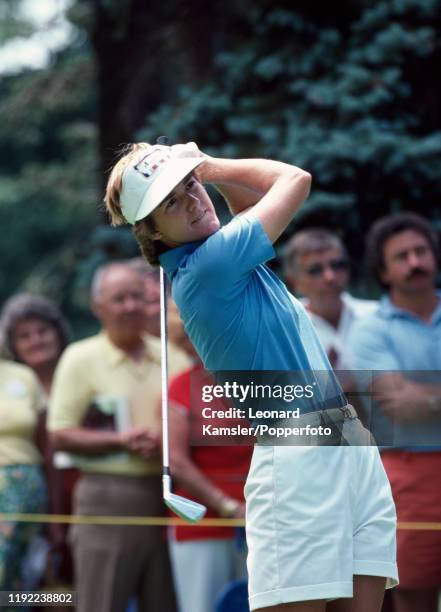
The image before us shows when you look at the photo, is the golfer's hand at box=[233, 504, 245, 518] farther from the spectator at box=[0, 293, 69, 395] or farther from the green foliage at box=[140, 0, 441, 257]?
the green foliage at box=[140, 0, 441, 257]

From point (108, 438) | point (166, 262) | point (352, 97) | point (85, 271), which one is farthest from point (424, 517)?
point (85, 271)

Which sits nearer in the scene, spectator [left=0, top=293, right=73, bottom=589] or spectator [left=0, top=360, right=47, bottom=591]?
spectator [left=0, top=360, right=47, bottom=591]

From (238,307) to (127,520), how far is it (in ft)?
8.45

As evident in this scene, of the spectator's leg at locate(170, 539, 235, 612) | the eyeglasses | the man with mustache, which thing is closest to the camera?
the man with mustache

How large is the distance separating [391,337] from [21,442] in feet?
6.64

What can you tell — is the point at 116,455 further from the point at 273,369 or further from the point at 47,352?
the point at 273,369

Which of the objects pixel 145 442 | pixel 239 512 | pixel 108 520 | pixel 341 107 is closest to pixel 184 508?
pixel 239 512

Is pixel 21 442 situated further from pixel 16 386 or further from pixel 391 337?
pixel 391 337

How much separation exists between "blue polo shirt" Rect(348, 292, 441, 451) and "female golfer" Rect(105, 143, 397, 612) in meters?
1.39

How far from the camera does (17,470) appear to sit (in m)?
5.96

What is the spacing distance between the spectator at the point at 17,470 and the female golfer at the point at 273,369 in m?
2.75

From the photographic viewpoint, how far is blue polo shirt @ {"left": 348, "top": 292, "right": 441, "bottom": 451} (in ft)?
15.7

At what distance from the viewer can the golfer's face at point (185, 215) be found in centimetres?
333

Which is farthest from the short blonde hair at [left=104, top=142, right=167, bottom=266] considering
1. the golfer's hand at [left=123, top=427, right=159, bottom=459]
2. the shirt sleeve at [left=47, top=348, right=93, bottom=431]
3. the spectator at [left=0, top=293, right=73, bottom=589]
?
the spectator at [left=0, top=293, right=73, bottom=589]
